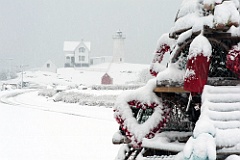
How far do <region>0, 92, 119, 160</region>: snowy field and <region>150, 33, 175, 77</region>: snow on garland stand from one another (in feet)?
24.8

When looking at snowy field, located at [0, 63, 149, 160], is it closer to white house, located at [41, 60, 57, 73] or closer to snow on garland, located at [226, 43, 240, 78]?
snow on garland, located at [226, 43, 240, 78]

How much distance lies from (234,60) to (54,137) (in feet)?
44.0

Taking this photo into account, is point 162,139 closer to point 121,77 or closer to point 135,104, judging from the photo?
point 135,104

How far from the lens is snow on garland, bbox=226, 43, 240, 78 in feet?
9.52

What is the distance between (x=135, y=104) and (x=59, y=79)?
7633 centimetres

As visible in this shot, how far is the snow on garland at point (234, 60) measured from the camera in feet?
9.52

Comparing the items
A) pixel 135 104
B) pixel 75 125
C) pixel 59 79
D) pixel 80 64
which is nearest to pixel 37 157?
pixel 75 125

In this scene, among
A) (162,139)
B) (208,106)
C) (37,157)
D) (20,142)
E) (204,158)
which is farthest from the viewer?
A: (20,142)

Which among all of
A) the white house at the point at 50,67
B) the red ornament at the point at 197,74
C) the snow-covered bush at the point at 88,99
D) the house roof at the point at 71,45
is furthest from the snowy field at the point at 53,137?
the white house at the point at 50,67

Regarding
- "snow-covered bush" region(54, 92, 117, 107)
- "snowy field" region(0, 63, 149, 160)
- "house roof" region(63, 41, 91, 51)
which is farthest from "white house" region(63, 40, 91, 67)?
"snowy field" region(0, 63, 149, 160)

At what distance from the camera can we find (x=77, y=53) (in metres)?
91.6

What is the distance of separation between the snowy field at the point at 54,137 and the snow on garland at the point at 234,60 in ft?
29.3

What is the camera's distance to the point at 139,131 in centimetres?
326

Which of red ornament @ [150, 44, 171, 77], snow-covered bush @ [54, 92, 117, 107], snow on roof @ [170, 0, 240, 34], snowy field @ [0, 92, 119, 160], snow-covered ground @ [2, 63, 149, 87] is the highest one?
snow on roof @ [170, 0, 240, 34]
